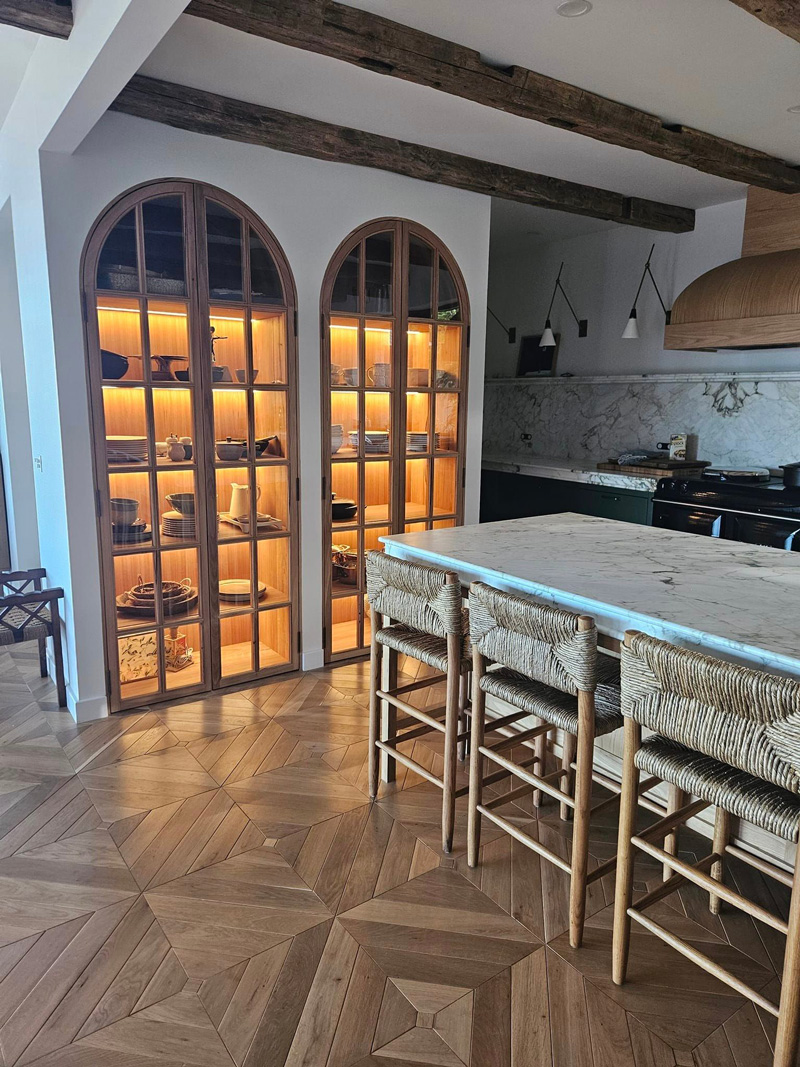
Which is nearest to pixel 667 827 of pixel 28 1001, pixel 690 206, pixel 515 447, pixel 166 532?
pixel 28 1001

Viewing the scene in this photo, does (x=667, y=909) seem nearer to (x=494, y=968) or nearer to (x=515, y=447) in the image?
(x=494, y=968)

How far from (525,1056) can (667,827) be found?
0.65 m

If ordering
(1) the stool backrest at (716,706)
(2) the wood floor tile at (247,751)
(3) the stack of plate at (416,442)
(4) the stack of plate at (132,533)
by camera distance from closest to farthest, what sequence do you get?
(1) the stool backrest at (716,706)
(2) the wood floor tile at (247,751)
(4) the stack of plate at (132,533)
(3) the stack of plate at (416,442)

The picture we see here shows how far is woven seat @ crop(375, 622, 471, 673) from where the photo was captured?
245 cm

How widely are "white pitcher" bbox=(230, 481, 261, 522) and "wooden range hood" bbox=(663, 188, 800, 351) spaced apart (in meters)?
2.92

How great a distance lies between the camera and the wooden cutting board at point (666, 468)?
15.7 ft

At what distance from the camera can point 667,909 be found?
7.08 feet

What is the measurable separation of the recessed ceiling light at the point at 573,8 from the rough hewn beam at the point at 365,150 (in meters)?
1.37

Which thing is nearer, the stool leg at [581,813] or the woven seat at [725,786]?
the woven seat at [725,786]

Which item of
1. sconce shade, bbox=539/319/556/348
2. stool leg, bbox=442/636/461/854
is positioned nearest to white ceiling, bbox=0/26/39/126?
stool leg, bbox=442/636/461/854

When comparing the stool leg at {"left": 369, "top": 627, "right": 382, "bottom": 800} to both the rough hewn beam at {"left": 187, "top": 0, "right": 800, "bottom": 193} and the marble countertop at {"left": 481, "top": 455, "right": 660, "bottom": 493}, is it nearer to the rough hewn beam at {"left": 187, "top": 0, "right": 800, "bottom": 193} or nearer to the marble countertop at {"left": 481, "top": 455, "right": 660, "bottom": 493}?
the rough hewn beam at {"left": 187, "top": 0, "right": 800, "bottom": 193}

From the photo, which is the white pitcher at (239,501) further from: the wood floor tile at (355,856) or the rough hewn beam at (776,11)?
the rough hewn beam at (776,11)

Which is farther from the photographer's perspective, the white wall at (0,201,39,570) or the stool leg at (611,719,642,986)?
the white wall at (0,201,39,570)

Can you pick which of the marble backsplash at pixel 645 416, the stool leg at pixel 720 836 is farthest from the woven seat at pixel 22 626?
the marble backsplash at pixel 645 416
